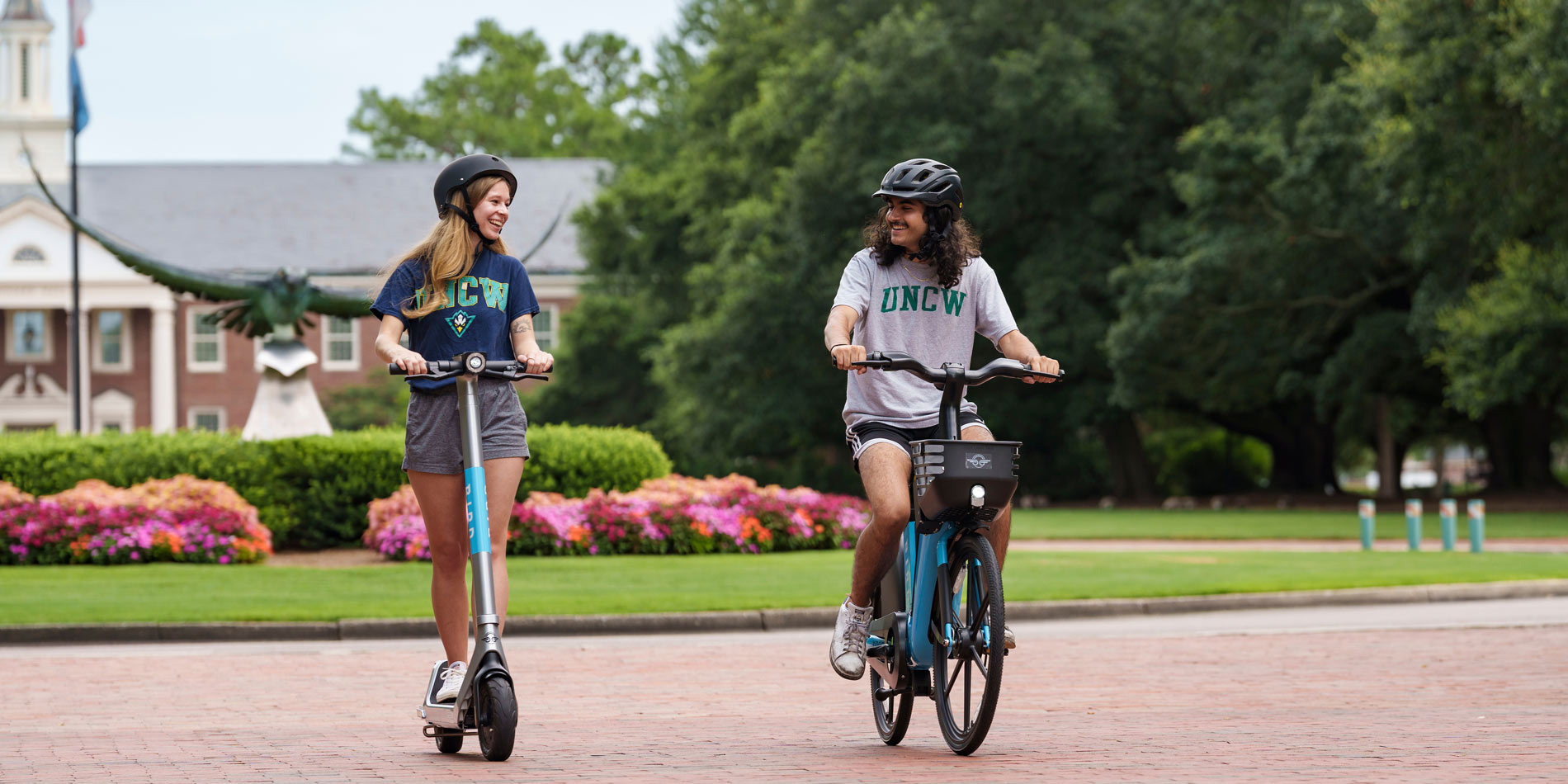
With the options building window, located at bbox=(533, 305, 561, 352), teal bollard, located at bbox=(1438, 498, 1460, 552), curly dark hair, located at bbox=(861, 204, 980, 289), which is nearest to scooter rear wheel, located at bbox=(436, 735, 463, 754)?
curly dark hair, located at bbox=(861, 204, 980, 289)

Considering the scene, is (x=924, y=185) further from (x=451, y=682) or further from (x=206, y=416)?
(x=206, y=416)

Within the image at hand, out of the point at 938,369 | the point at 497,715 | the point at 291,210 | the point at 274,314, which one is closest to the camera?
the point at 497,715

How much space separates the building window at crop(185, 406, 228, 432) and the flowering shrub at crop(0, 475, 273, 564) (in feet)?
140

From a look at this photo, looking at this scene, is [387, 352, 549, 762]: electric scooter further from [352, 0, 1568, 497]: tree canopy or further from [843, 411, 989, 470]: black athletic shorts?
[352, 0, 1568, 497]: tree canopy

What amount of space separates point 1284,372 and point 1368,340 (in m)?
2.18

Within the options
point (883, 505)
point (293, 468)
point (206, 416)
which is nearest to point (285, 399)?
point (293, 468)

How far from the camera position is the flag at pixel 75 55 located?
36.5 metres

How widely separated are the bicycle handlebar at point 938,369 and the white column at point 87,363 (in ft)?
182

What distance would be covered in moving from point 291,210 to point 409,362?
194 feet

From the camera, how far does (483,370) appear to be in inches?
226

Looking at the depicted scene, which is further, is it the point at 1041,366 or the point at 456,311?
the point at 456,311

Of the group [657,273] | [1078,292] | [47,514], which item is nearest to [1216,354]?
[1078,292]

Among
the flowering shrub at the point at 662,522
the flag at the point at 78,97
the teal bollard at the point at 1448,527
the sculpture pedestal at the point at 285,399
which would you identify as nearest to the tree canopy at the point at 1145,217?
the teal bollard at the point at 1448,527

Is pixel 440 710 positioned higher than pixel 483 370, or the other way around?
pixel 483 370
